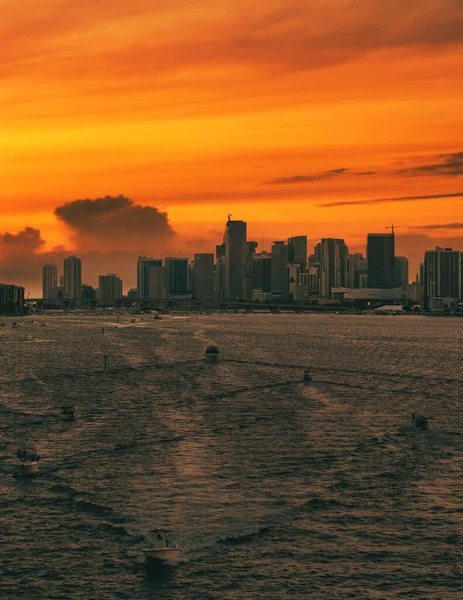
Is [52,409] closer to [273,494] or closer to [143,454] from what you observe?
[143,454]

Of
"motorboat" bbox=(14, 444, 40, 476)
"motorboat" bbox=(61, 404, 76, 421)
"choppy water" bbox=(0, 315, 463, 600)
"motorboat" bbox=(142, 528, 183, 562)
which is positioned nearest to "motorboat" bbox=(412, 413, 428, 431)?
"choppy water" bbox=(0, 315, 463, 600)

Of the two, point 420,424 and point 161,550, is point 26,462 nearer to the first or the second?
point 161,550

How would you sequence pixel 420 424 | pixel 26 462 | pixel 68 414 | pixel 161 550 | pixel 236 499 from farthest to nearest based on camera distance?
pixel 68 414
pixel 420 424
pixel 26 462
pixel 236 499
pixel 161 550

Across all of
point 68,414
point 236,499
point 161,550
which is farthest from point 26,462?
point 68,414

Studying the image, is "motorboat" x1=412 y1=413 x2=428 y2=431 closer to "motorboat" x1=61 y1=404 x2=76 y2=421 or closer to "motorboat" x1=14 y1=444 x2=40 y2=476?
"motorboat" x1=61 y1=404 x2=76 y2=421

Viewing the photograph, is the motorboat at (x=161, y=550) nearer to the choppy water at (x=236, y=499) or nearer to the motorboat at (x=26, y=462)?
the choppy water at (x=236, y=499)
